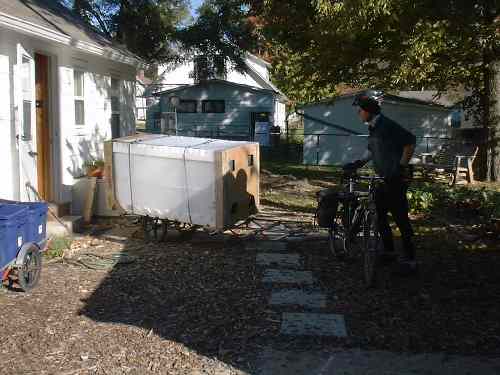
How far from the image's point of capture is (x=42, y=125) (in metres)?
9.55

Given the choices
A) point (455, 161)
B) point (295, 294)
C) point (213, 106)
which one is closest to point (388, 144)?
point (295, 294)

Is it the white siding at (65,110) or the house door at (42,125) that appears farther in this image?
the house door at (42,125)

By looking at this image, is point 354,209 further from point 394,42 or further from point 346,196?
point 394,42

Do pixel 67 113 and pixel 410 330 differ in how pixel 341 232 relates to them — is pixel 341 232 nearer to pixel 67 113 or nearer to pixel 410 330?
pixel 410 330

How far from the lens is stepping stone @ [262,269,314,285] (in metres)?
6.38

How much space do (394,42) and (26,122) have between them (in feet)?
26.0

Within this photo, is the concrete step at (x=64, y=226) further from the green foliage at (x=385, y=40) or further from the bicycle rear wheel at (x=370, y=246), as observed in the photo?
the green foliage at (x=385, y=40)

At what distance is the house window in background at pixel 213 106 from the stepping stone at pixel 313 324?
29000 mm

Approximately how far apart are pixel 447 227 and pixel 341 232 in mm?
3032

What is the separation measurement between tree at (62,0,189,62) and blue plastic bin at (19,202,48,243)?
14.8 metres

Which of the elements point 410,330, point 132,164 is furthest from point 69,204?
point 410,330

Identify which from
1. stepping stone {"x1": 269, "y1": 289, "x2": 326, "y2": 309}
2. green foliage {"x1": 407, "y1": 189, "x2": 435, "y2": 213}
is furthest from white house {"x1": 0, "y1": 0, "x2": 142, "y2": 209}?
green foliage {"x1": 407, "y1": 189, "x2": 435, "y2": 213}

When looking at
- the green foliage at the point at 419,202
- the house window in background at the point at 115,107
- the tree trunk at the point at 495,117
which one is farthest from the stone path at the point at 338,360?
the tree trunk at the point at 495,117

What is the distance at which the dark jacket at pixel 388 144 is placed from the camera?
20.9ft
